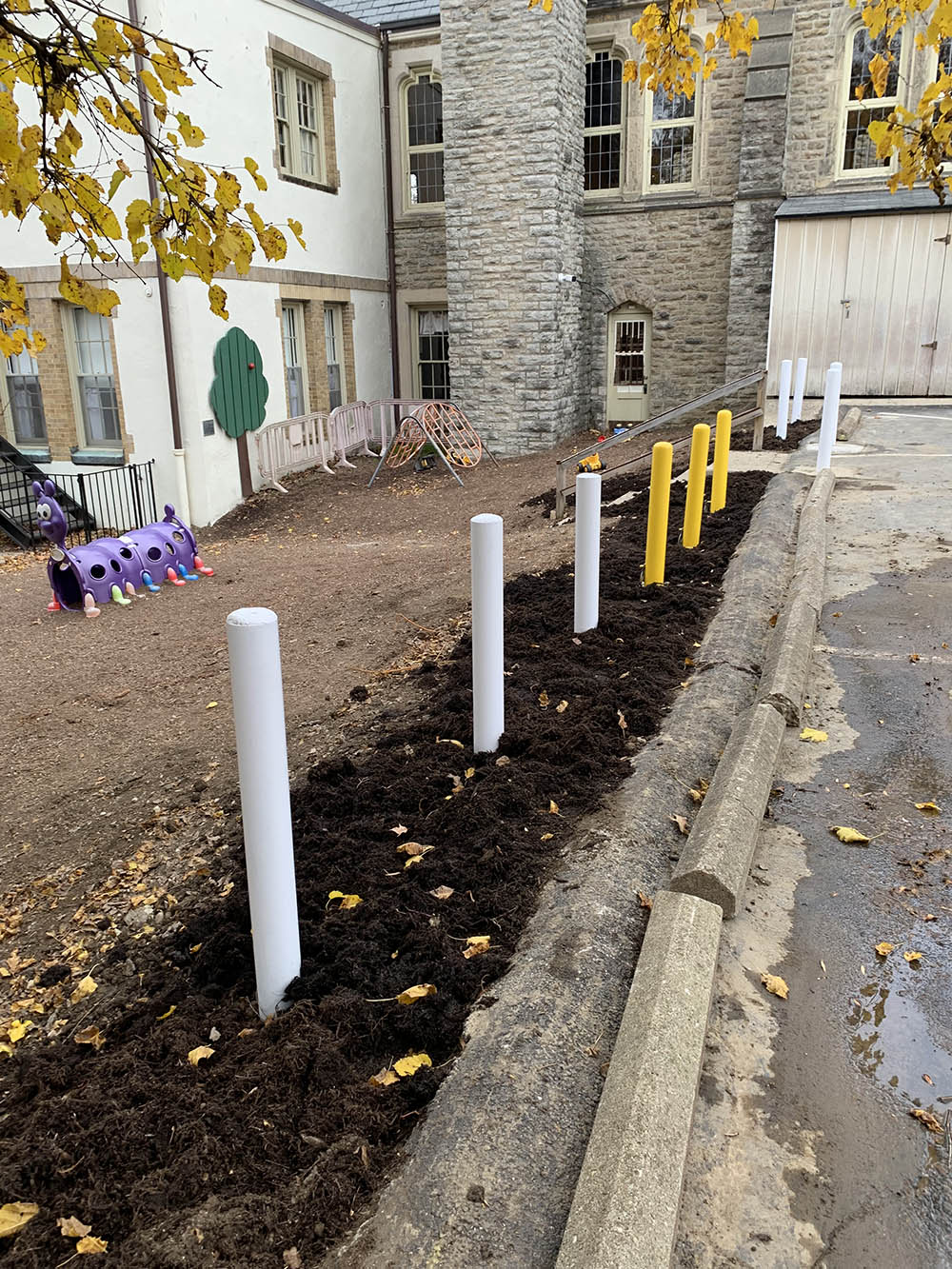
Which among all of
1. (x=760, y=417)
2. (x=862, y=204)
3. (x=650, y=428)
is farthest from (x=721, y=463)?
(x=862, y=204)

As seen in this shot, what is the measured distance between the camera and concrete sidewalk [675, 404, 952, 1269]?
84.7 inches

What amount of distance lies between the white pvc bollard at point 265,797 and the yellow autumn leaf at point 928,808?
2.59 metres

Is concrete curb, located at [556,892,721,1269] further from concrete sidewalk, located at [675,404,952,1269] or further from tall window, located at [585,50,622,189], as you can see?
tall window, located at [585,50,622,189]

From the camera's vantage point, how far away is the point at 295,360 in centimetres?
1672

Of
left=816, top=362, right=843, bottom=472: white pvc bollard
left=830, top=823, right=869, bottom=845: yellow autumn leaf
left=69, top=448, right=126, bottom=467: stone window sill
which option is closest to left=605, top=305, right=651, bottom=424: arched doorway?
left=816, top=362, right=843, bottom=472: white pvc bollard

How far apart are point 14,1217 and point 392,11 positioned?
21319mm

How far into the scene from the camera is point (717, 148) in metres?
17.3

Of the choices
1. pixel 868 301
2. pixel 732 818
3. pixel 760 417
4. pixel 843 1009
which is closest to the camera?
pixel 843 1009

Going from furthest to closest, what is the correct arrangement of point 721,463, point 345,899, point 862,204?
1. point 862,204
2. point 721,463
3. point 345,899

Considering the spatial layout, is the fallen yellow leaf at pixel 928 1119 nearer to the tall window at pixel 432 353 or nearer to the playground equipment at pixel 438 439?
the playground equipment at pixel 438 439

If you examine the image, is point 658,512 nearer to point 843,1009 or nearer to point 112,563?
point 843,1009

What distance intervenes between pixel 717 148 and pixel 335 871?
17.7m

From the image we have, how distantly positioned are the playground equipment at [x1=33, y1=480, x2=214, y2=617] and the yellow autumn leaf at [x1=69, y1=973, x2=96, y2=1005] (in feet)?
21.0

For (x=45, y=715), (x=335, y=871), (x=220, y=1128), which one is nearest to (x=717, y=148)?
(x=45, y=715)
